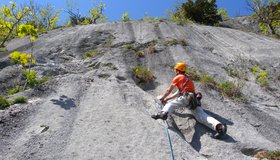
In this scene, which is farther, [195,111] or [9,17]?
[9,17]

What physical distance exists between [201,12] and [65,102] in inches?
673

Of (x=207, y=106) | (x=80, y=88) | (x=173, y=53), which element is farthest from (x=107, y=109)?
(x=173, y=53)

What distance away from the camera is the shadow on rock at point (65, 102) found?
9.11 metres

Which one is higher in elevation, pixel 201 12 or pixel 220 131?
pixel 201 12

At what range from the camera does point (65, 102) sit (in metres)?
9.34

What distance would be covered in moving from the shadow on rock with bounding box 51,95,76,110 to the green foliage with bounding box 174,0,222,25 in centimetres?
1601

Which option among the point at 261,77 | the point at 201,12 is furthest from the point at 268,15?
the point at 261,77

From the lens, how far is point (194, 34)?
17703mm

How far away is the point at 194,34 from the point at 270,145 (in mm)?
10063

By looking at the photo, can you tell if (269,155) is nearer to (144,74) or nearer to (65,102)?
(65,102)

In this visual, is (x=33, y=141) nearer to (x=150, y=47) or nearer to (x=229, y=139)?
(x=229, y=139)

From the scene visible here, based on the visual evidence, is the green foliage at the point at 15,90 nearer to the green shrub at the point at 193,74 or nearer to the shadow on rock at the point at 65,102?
the shadow on rock at the point at 65,102

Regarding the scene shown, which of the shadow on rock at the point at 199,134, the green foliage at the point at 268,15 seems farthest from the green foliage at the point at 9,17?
the green foliage at the point at 268,15

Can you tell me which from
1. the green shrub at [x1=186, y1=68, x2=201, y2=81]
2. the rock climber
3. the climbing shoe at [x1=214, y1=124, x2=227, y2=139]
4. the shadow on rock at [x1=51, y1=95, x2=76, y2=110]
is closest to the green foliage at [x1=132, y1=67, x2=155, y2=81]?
the green shrub at [x1=186, y1=68, x2=201, y2=81]
